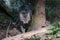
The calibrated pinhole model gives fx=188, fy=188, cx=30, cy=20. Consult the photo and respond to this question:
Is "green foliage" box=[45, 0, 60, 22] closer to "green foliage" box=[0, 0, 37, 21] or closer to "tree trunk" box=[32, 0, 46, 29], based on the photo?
"green foliage" box=[0, 0, 37, 21]

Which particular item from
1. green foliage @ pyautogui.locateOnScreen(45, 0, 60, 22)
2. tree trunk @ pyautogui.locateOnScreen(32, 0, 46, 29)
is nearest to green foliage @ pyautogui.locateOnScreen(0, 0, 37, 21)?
green foliage @ pyautogui.locateOnScreen(45, 0, 60, 22)

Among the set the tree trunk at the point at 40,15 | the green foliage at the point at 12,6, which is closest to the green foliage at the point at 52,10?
the green foliage at the point at 12,6

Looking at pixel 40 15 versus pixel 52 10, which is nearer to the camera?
pixel 40 15

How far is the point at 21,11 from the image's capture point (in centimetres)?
813

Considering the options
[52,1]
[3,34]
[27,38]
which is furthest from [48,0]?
[27,38]

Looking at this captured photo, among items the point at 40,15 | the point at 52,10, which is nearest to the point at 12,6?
the point at 52,10

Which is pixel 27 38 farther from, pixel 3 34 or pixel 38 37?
pixel 3 34

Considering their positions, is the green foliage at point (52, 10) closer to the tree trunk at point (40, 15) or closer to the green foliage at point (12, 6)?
the green foliage at point (12, 6)

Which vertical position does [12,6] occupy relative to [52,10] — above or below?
above

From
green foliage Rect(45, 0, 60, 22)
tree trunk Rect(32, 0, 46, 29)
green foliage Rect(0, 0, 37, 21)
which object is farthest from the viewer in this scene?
green foliage Rect(45, 0, 60, 22)

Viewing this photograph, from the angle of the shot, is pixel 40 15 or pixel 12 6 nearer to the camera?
pixel 40 15

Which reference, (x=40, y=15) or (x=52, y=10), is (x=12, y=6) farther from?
(x=40, y=15)

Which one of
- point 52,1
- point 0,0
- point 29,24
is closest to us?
point 29,24

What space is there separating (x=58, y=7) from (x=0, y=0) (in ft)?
10.1
